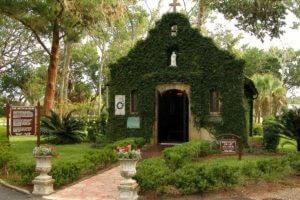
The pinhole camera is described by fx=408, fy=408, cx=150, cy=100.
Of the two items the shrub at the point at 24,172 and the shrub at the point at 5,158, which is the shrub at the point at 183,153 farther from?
the shrub at the point at 5,158

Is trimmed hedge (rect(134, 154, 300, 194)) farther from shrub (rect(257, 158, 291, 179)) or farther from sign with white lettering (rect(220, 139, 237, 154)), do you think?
sign with white lettering (rect(220, 139, 237, 154))

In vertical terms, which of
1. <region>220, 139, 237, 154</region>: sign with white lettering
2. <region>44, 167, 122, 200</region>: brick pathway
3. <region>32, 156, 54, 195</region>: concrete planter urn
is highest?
<region>220, 139, 237, 154</region>: sign with white lettering

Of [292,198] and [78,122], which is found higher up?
[78,122]

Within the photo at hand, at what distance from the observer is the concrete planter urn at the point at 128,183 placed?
942 cm

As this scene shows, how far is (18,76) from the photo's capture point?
4988 centimetres

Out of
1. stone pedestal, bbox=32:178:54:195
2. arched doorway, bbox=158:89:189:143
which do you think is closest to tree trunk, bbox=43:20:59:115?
arched doorway, bbox=158:89:189:143

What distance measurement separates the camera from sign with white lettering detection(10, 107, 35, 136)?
11.6 m

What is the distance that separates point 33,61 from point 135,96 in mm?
27106

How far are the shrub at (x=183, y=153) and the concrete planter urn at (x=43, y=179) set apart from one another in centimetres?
337

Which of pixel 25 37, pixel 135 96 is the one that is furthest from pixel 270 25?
pixel 25 37

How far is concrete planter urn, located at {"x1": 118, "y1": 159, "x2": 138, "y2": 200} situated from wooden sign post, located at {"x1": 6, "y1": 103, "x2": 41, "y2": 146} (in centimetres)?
319

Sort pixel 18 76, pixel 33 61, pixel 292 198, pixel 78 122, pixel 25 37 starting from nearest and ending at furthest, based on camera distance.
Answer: pixel 292 198 < pixel 78 122 < pixel 25 37 < pixel 33 61 < pixel 18 76

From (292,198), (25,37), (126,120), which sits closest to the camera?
(292,198)

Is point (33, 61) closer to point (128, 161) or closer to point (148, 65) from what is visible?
point (148, 65)
